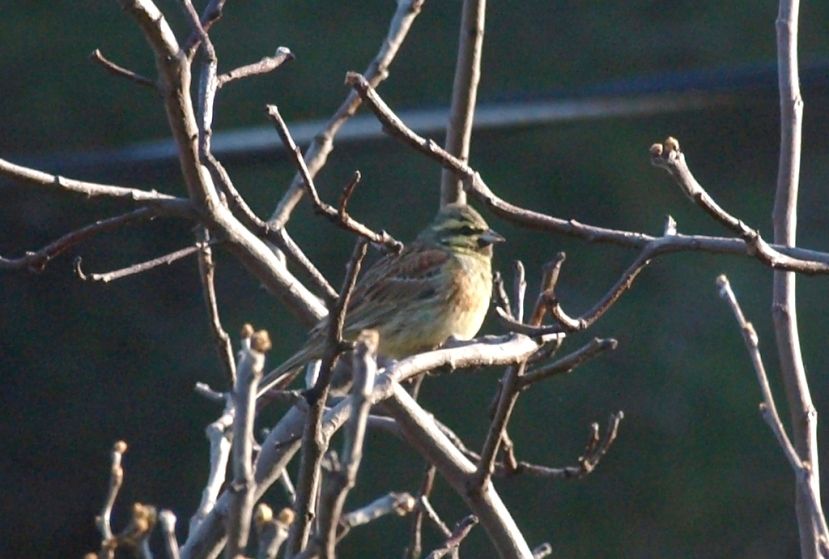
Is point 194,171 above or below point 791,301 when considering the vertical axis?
above

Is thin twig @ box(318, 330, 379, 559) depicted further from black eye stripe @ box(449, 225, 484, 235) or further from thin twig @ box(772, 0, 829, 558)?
black eye stripe @ box(449, 225, 484, 235)

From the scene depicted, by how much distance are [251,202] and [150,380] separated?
1.13 metres

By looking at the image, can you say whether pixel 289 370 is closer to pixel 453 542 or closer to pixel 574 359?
pixel 453 542

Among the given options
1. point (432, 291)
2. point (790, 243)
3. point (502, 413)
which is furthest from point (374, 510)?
point (432, 291)

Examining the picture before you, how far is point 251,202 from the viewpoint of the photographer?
27.1 ft

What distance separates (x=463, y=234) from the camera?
5402 millimetres

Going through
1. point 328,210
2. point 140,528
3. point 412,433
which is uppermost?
point 328,210

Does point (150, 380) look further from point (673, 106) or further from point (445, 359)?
point (445, 359)

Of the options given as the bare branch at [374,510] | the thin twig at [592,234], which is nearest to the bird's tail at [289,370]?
the thin twig at [592,234]

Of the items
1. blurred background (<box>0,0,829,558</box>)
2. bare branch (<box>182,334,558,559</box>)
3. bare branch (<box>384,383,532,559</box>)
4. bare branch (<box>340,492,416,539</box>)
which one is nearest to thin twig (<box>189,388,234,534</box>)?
bare branch (<box>182,334,558,559</box>)

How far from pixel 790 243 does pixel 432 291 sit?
233 cm

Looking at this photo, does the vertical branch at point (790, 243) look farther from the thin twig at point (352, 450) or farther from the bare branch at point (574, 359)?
the thin twig at point (352, 450)

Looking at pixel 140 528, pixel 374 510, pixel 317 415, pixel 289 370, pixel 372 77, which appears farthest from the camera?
pixel 289 370

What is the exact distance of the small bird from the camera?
5207 mm
